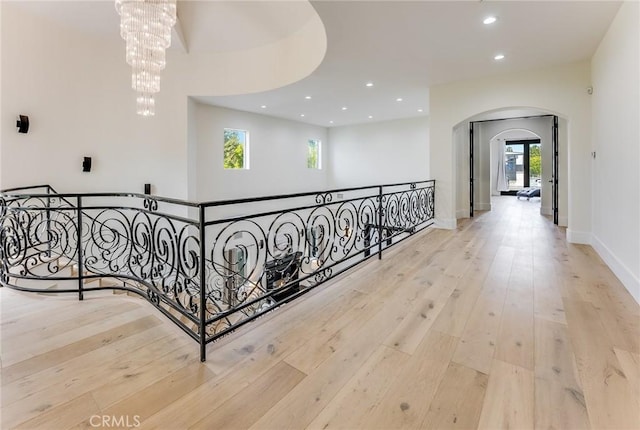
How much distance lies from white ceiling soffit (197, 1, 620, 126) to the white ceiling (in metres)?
0.01

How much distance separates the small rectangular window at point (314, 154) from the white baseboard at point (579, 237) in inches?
302

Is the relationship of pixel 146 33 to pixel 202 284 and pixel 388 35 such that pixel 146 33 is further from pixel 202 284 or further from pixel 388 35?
pixel 202 284

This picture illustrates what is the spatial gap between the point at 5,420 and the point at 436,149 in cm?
668

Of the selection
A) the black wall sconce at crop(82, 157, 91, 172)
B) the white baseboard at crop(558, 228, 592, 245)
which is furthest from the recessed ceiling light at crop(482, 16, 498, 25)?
the black wall sconce at crop(82, 157, 91, 172)

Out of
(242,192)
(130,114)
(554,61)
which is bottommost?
(242,192)

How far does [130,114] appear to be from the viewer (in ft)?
19.0

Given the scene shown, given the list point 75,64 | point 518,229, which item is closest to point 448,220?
point 518,229

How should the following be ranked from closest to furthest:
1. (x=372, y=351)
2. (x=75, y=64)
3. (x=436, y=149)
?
(x=372, y=351), (x=75, y=64), (x=436, y=149)

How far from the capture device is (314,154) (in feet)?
36.2

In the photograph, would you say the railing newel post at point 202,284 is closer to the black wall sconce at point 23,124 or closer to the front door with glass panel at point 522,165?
the black wall sconce at point 23,124

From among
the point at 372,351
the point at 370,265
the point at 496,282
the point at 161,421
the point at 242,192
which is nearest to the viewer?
the point at 161,421

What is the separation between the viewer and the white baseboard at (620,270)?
104 inches

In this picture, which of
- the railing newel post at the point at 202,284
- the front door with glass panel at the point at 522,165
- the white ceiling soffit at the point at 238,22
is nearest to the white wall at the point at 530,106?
the white ceiling soffit at the point at 238,22

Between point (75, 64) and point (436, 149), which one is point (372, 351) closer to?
point (436, 149)
